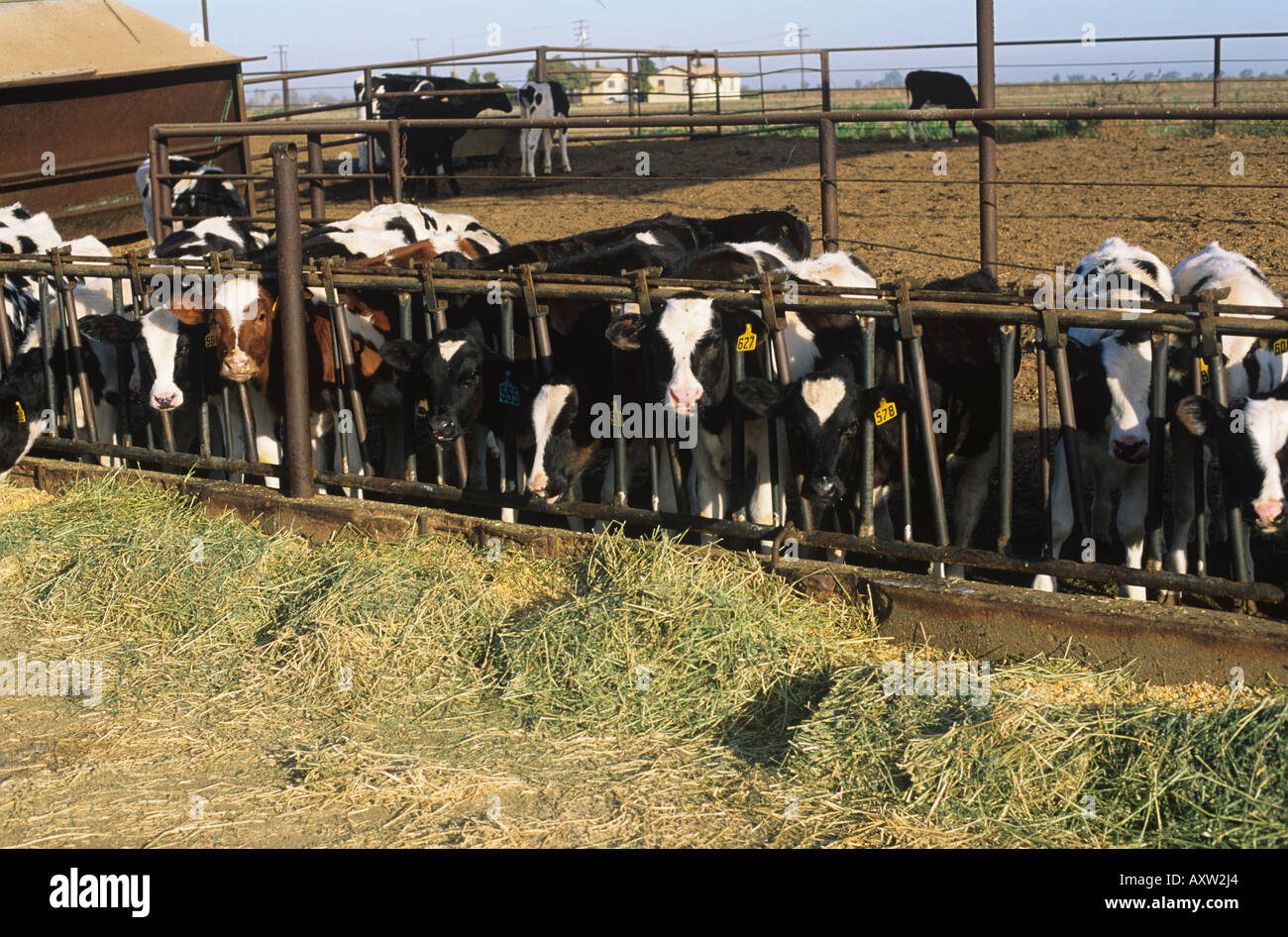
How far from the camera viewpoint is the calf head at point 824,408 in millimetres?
5105

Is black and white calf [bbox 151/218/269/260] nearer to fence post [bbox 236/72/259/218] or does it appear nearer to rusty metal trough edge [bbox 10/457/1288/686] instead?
rusty metal trough edge [bbox 10/457/1288/686]

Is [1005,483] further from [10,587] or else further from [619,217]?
[619,217]

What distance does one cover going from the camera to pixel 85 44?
53.1 feet

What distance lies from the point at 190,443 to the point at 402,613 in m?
3.47

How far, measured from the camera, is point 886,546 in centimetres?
496

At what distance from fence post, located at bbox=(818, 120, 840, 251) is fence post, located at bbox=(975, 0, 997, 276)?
82cm

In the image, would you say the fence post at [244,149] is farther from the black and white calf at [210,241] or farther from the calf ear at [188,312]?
the calf ear at [188,312]

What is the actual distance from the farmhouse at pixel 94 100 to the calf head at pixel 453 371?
1044 cm

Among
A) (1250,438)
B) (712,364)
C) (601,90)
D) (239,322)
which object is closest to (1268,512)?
(1250,438)

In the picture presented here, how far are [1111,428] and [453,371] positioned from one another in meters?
2.92

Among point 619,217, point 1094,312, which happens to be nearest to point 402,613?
point 1094,312

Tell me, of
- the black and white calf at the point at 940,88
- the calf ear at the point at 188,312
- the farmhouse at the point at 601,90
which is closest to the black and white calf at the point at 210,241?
the calf ear at the point at 188,312

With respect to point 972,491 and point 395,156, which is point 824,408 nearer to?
point 972,491

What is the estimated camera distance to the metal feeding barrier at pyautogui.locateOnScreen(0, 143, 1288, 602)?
181 inches
